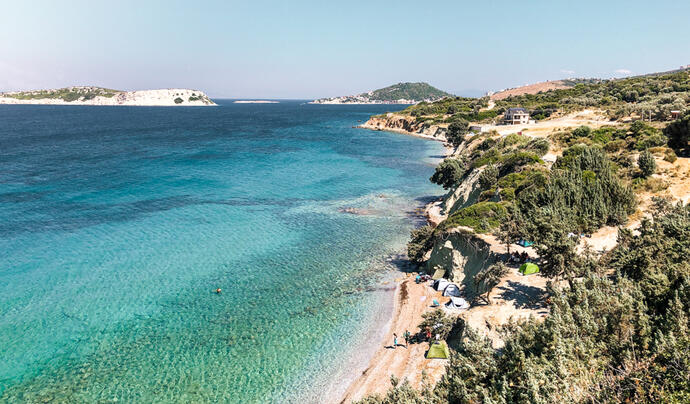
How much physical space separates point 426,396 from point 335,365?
11.0 m

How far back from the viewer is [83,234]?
140ft

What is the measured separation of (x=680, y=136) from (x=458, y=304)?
134 ft

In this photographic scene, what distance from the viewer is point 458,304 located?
26.5 meters

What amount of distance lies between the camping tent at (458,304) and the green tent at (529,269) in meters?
4.64

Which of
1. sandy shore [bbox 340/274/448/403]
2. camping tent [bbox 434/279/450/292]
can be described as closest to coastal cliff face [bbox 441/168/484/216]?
camping tent [bbox 434/279/450/292]

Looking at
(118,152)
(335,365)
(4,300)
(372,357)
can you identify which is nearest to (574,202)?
(372,357)

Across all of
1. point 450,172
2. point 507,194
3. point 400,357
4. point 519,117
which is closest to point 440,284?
point 400,357

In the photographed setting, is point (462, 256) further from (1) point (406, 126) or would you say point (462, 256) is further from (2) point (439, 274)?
(1) point (406, 126)

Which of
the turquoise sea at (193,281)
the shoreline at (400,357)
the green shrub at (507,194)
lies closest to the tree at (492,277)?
the shoreline at (400,357)

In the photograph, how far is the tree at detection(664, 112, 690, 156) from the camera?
142 ft

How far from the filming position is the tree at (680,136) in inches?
1705

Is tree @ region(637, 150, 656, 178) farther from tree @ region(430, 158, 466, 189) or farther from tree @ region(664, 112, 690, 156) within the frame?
tree @ region(430, 158, 466, 189)

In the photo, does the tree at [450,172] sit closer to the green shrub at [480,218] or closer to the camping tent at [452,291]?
the green shrub at [480,218]

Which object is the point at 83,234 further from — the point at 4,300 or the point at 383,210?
the point at 383,210
